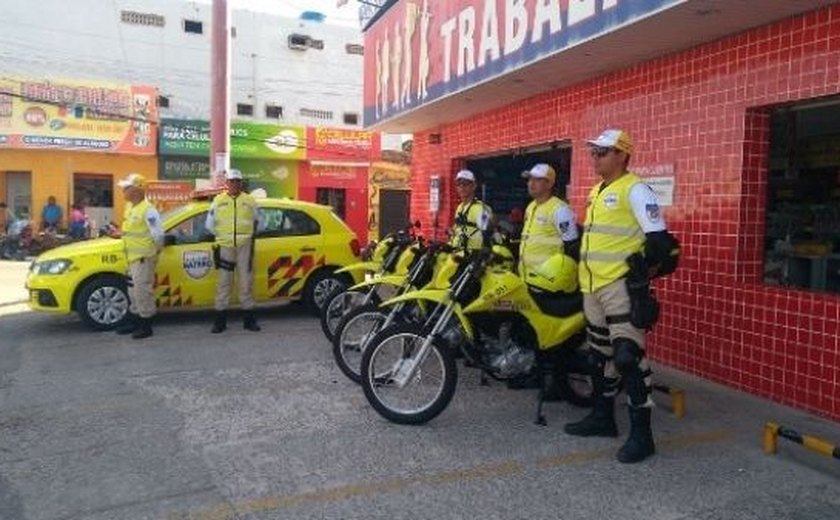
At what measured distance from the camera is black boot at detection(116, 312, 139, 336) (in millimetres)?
8586

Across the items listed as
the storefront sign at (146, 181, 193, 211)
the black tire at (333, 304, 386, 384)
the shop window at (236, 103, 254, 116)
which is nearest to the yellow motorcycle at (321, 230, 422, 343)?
the black tire at (333, 304, 386, 384)

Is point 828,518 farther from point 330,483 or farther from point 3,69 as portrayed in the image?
point 3,69

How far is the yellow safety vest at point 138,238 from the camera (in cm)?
832

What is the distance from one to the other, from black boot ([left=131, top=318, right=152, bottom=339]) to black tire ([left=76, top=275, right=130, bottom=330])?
16.0 inches

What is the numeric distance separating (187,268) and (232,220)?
36.5 inches

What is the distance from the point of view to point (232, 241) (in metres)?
8.64

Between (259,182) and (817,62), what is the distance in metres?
22.7

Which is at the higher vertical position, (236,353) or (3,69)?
(3,69)

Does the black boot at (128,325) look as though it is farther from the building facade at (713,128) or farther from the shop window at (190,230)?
the building facade at (713,128)

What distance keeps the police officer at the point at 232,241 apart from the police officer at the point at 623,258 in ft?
15.9

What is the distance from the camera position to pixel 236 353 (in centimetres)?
759

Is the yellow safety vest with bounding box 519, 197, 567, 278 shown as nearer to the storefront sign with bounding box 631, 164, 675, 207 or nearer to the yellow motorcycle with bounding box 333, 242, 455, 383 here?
the yellow motorcycle with bounding box 333, 242, 455, 383

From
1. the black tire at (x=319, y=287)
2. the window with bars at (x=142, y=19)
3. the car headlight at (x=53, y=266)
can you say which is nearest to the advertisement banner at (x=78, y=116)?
the window with bars at (x=142, y=19)

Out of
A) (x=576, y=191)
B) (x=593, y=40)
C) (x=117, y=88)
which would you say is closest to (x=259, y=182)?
(x=117, y=88)
